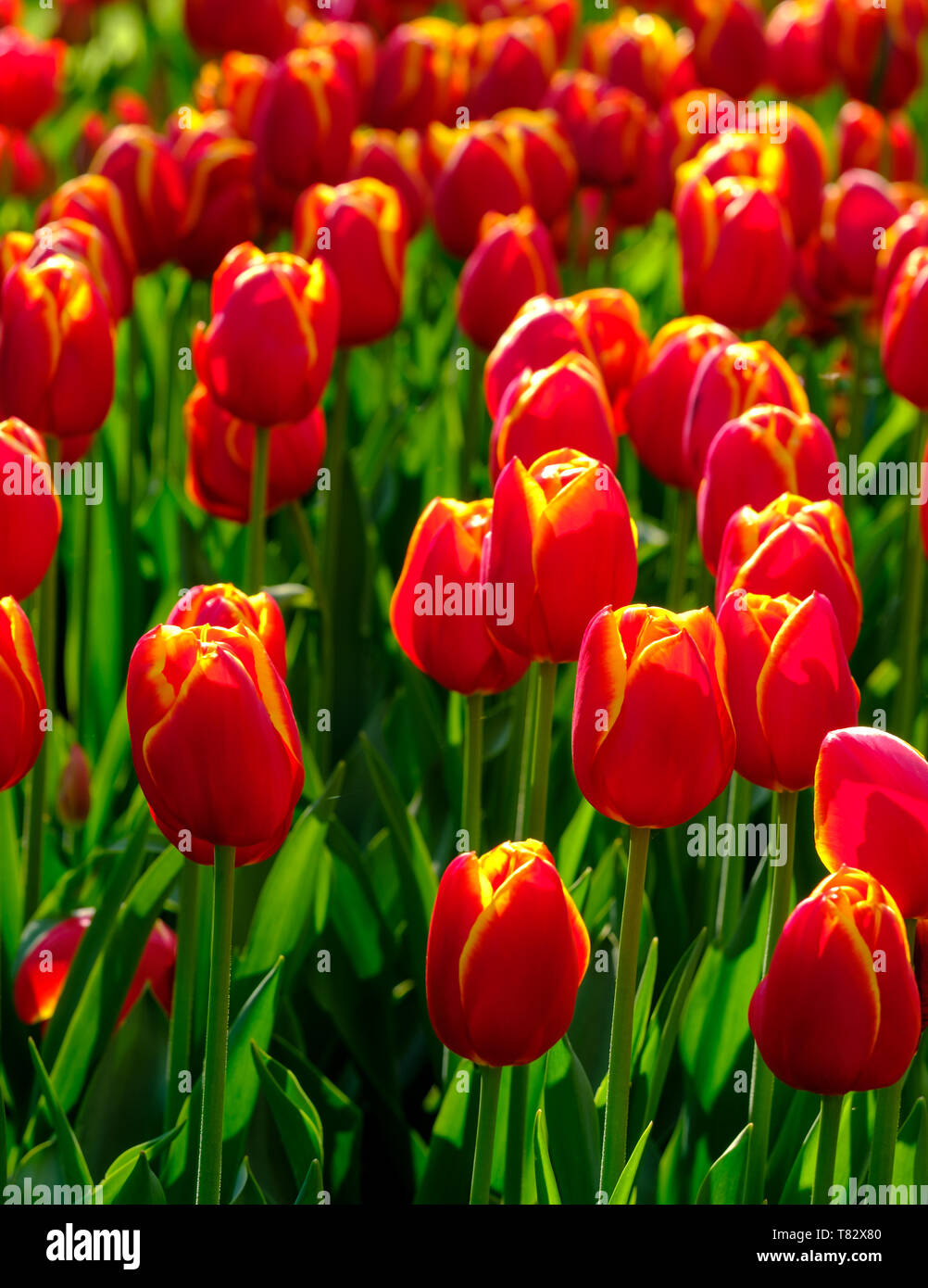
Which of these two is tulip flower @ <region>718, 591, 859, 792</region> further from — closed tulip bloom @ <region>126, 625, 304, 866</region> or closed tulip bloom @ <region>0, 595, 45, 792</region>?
closed tulip bloom @ <region>0, 595, 45, 792</region>

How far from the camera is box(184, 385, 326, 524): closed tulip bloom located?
2012mm

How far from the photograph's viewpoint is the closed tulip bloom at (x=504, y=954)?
3.46 feet

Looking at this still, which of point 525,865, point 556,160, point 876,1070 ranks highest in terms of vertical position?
point 556,160

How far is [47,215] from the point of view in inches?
98.7

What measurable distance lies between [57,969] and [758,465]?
84cm

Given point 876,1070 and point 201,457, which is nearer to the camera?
point 876,1070

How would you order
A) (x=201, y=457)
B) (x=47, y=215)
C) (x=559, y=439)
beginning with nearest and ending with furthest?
1. (x=559, y=439)
2. (x=201, y=457)
3. (x=47, y=215)

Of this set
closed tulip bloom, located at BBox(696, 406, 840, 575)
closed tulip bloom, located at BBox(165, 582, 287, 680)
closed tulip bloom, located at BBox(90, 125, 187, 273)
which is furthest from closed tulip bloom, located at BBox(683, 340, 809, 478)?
closed tulip bloom, located at BBox(90, 125, 187, 273)

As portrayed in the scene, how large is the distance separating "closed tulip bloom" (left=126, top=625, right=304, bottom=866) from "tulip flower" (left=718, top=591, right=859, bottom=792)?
1.12ft

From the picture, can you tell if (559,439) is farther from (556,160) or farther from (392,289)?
(556,160)

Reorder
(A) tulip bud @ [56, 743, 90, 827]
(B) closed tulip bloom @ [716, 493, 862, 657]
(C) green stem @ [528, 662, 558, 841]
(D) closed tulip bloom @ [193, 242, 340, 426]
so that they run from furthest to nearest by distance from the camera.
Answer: (A) tulip bud @ [56, 743, 90, 827]
(D) closed tulip bloom @ [193, 242, 340, 426]
(C) green stem @ [528, 662, 558, 841]
(B) closed tulip bloom @ [716, 493, 862, 657]

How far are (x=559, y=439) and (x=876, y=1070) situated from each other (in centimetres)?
72
